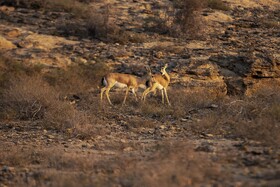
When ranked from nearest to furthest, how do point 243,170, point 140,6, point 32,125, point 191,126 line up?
1. point 243,170
2. point 191,126
3. point 32,125
4. point 140,6

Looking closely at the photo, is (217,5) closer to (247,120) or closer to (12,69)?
(12,69)

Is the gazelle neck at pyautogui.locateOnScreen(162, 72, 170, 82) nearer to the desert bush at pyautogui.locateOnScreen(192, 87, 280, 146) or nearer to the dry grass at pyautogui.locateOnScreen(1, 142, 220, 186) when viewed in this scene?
the desert bush at pyautogui.locateOnScreen(192, 87, 280, 146)

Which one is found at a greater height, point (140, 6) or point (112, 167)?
point (112, 167)

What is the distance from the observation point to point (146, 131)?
1039 centimetres

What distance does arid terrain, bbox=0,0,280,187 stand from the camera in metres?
6.70

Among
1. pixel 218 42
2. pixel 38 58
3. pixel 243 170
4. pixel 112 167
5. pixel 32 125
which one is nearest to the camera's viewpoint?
pixel 243 170

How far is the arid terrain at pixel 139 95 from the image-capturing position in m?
6.70

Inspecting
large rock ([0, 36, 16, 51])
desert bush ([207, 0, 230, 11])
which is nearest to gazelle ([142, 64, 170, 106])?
large rock ([0, 36, 16, 51])

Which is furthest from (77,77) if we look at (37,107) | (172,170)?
(172,170)

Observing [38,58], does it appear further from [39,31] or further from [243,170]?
[243,170]

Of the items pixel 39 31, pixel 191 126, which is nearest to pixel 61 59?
pixel 39 31

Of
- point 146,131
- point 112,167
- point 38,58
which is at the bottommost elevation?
point 38,58

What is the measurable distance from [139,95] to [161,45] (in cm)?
390

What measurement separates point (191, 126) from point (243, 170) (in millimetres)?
4060
